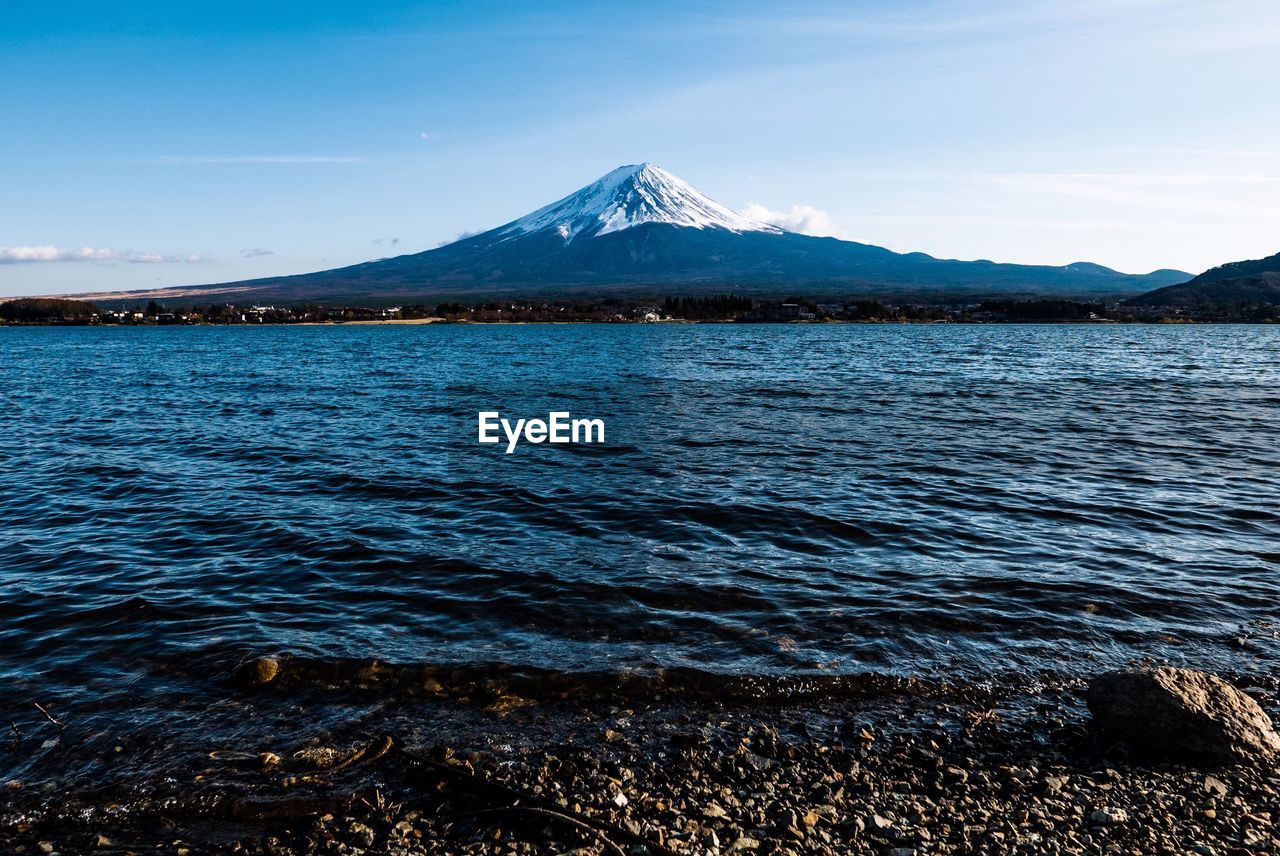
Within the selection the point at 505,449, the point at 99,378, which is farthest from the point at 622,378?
the point at 99,378

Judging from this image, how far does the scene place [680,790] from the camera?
8289 millimetres

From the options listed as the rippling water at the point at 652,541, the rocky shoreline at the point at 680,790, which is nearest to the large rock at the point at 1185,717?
the rocky shoreline at the point at 680,790

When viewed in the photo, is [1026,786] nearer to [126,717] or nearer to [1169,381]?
[126,717]

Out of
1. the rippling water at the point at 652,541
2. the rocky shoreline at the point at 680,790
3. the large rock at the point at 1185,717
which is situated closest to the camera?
the rocky shoreline at the point at 680,790

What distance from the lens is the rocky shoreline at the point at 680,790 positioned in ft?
24.6

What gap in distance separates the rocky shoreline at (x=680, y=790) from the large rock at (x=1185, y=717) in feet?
0.41

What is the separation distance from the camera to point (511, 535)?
18.6 metres

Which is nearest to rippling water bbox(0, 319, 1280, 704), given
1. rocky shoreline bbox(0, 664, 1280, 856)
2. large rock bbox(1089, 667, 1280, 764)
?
rocky shoreline bbox(0, 664, 1280, 856)

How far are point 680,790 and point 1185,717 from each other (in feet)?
20.2

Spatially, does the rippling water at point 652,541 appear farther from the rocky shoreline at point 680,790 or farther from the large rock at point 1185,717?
the large rock at point 1185,717

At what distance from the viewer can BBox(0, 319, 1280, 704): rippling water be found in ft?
40.2

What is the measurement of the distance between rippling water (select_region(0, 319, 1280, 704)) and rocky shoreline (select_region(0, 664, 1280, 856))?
1706mm

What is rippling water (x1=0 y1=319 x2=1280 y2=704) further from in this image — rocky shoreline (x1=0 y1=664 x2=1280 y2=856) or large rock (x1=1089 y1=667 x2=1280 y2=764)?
large rock (x1=1089 y1=667 x2=1280 y2=764)

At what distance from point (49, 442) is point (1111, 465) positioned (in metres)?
44.0
